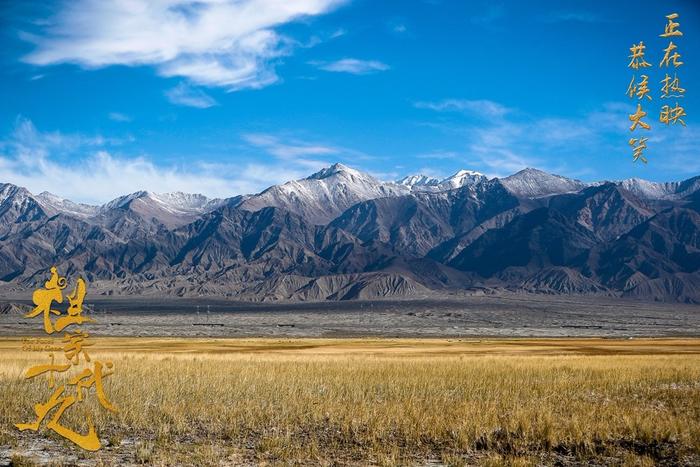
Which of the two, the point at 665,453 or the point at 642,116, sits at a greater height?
the point at 642,116

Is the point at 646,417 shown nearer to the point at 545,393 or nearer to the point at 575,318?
the point at 545,393

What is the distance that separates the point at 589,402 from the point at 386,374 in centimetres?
1210

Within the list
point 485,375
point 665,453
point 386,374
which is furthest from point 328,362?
point 665,453

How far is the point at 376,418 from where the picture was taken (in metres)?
22.1

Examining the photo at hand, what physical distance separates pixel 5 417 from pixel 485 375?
72.8 ft

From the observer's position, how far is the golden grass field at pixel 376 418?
57.8 feet

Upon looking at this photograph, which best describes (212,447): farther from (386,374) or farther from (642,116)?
(386,374)

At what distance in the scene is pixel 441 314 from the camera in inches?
7672

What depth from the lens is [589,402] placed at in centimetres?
2586

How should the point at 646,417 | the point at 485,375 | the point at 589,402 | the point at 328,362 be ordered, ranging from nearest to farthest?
1. the point at 646,417
2. the point at 589,402
3. the point at 485,375
4. the point at 328,362

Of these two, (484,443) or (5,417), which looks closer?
(484,443)

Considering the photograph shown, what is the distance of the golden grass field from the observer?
17.6m

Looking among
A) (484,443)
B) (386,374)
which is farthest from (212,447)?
(386,374)

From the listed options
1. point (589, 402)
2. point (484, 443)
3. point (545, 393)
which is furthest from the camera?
point (545, 393)
